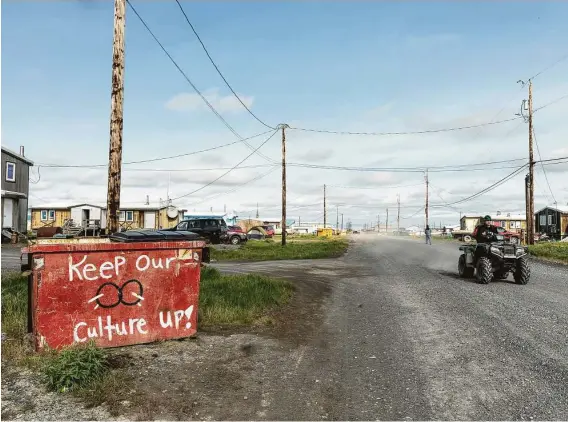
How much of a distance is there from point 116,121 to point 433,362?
282 inches

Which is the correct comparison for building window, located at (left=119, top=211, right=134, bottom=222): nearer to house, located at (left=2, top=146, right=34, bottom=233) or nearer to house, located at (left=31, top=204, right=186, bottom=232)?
house, located at (left=31, top=204, right=186, bottom=232)

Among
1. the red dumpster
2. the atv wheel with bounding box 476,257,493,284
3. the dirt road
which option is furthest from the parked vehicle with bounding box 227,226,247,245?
the red dumpster

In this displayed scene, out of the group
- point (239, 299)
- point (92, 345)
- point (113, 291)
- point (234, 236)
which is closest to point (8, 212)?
point (234, 236)

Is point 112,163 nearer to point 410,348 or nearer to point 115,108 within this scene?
point 115,108

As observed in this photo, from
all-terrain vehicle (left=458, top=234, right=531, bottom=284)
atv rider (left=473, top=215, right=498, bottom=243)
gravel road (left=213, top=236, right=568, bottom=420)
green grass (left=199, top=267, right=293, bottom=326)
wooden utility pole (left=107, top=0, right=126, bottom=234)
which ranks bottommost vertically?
gravel road (left=213, top=236, right=568, bottom=420)

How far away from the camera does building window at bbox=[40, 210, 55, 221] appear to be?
51406mm

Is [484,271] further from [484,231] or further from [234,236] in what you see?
[234,236]

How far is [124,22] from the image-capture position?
9.16 meters

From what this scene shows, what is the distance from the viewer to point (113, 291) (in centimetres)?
559

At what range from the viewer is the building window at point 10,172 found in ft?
103

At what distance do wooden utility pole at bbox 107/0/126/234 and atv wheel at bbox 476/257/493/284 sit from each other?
32.0 feet

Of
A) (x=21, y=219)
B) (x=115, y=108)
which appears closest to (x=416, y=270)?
(x=115, y=108)

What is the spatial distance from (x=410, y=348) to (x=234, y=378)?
8.49ft

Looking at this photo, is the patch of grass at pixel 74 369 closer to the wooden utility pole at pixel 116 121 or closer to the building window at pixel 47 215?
the wooden utility pole at pixel 116 121
